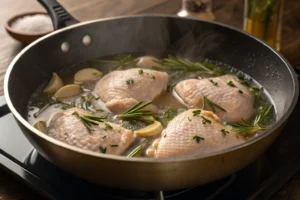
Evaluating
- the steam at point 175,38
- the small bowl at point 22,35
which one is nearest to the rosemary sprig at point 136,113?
the steam at point 175,38

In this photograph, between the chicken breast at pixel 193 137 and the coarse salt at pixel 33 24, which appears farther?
the coarse salt at pixel 33 24

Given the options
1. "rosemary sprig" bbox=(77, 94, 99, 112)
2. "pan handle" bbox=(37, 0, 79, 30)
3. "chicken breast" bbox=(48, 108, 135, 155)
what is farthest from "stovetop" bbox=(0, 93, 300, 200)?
"pan handle" bbox=(37, 0, 79, 30)

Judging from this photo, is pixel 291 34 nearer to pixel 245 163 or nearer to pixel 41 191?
pixel 245 163

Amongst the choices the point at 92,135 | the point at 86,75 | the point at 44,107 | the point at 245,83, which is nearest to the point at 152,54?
the point at 86,75

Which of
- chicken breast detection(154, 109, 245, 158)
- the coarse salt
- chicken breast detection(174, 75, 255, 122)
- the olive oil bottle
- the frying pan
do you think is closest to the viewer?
the frying pan

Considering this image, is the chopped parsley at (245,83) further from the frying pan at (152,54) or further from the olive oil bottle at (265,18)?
the olive oil bottle at (265,18)

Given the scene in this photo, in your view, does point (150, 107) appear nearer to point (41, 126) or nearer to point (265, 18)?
point (41, 126)

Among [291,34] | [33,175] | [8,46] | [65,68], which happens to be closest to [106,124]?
[33,175]

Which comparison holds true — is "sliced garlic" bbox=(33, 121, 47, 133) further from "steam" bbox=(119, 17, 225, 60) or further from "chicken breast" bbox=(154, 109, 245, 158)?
"steam" bbox=(119, 17, 225, 60)
